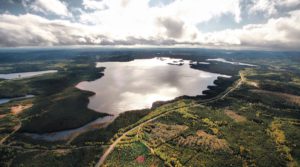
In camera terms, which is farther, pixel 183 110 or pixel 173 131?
pixel 183 110

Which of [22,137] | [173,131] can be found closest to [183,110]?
[173,131]

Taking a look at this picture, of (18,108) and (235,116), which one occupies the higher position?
(235,116)

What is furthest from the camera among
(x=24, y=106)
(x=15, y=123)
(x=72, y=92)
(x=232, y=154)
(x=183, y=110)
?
(x=72, y=92)

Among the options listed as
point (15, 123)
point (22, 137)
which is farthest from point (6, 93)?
point (22, 137)

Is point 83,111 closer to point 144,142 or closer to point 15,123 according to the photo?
point 15,123

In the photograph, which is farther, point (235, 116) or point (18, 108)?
point (18, 108)

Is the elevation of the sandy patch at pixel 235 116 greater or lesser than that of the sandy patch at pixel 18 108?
greater

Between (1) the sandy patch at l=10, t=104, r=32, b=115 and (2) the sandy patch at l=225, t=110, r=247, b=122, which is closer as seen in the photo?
(2) the sandy patch at l=225, t=110, r=247, b=122

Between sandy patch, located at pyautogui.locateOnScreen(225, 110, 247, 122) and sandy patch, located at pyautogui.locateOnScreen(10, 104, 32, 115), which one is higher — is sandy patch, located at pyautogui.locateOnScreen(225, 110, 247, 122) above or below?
above

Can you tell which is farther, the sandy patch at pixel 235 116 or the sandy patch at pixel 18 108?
the sandy patch at pixel 18 108

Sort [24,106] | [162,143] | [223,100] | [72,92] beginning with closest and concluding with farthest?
[162,143] < [24,106] < [223,100] < [72,92]
